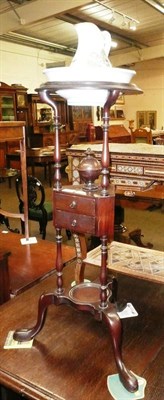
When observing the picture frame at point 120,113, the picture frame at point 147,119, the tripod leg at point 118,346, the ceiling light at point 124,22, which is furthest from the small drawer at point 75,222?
the picture frame at point 120,113

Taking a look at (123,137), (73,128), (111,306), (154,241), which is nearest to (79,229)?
(111,306)

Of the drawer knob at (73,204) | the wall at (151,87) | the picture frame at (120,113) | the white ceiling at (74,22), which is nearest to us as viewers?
the drawer knob at (73,204)

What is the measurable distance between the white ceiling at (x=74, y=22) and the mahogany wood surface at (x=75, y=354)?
4804 mm

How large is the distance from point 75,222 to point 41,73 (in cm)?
843

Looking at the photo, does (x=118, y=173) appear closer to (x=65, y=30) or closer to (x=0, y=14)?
(x=0, y=14)

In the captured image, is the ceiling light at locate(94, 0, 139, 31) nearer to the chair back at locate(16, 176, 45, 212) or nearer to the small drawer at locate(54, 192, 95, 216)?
the chair back at locate(16, 176, 45, 212)

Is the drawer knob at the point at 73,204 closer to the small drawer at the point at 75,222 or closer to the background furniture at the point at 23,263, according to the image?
the small drawer at the point at 75,222

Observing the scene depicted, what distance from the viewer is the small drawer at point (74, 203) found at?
1.17 meters

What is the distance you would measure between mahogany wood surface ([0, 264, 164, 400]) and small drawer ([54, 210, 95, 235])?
473 millimetres

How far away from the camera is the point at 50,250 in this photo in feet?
8.47

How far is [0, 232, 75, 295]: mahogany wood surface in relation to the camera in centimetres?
207

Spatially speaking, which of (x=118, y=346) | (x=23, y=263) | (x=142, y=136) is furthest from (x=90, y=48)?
(x=142, y=136)

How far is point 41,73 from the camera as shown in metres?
8.91

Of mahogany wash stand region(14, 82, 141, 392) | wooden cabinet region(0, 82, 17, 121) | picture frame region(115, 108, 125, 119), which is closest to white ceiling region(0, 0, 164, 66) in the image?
wooden cabinet region(0, 82, 17, 121)
